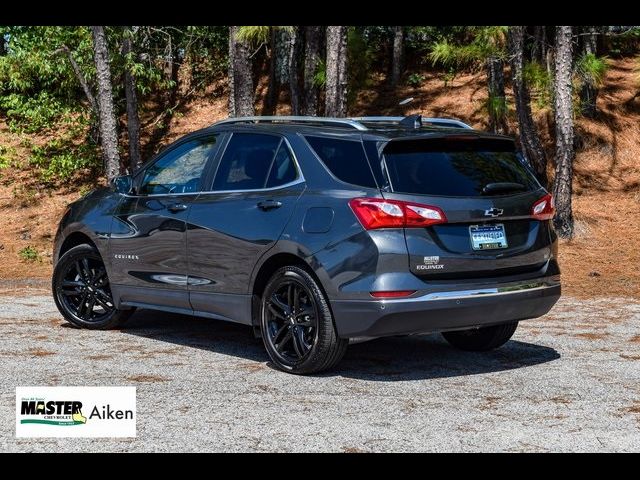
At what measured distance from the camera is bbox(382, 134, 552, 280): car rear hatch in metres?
7.27

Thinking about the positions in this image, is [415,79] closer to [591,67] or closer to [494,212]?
[591,67]

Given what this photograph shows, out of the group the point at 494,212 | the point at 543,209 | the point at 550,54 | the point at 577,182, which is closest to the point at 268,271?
the point at 494,212

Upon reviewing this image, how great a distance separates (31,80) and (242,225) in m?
17.8

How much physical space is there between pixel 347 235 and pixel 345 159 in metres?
0.65

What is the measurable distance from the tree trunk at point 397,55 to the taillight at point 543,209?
18.9 m

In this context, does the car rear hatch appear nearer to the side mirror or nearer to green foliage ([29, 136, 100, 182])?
the side mirror

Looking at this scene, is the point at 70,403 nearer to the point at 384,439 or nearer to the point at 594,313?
the point at 384,439

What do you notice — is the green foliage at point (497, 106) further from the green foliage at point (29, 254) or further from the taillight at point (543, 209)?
the taillight at point (543, 209)

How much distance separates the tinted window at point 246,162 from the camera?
26.9 feet

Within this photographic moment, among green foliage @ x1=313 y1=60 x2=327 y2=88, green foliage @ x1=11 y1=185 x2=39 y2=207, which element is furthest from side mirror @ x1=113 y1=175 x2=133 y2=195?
green foliage @ x1=11 y1=185 x2=39 y2=207

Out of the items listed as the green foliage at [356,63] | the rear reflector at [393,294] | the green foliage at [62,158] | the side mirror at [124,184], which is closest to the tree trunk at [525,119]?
the green foliage at [356,63]

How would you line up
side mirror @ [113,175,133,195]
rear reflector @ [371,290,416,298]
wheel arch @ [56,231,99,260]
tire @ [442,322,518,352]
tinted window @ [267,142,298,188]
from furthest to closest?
1. wheel arch @ [56,231,99,260]
2. side mirror @ [113,175,133,195]
3. tire @ [442,322,518,352]
4. tinted window @ [267,142,298,188]
5. rear reflector @ [371,290,416,298]

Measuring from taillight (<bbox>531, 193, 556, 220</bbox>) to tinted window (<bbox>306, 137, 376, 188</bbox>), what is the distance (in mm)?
1325

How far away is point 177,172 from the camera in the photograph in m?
9.10
